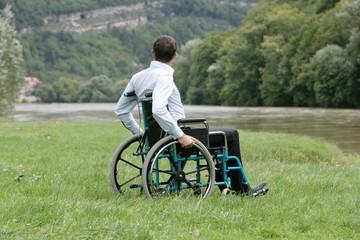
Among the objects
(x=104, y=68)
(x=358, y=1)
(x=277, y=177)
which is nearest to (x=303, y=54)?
(x=358, y=1)

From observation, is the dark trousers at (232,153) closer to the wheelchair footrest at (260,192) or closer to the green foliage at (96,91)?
the wheelchair footrest at (260,192)

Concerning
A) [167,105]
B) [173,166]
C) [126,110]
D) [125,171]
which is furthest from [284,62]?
[173,166]

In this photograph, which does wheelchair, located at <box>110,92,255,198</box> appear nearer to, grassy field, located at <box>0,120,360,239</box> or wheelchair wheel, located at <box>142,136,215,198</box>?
wheelchair wheel, located at <box>142,136,215,198</box>

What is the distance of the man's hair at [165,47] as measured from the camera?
14.8 ft

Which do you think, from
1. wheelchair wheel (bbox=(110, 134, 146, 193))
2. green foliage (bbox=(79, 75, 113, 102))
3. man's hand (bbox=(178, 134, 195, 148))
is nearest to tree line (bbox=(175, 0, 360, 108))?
green foliage (bbox=(79, 75, 113, 102))

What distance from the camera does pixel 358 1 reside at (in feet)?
123

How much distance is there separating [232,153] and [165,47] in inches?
53.2

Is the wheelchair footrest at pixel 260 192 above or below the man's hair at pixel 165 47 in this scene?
below

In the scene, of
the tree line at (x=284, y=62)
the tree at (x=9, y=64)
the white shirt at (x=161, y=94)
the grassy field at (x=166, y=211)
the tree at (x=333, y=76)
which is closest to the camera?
the grassy field at (x=166, y=211)

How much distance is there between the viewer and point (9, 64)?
32.3 metres

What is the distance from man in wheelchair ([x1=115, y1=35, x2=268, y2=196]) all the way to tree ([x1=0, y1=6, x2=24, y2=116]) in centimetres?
2558

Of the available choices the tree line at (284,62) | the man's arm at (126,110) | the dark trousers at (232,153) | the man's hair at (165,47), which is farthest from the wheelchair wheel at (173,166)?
the tree line at (284,62)

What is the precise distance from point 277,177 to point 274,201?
186 centimetres

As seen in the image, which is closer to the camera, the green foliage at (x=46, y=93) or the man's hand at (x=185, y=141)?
the man's hand at (x=185, y=141)
